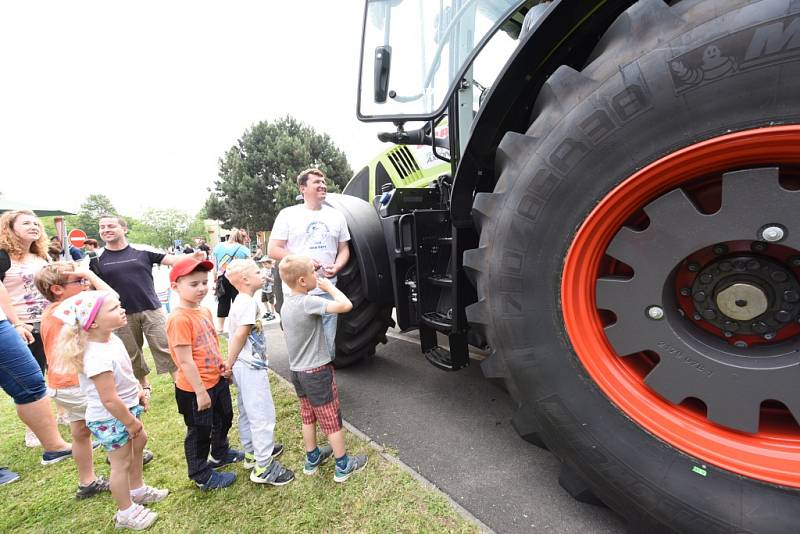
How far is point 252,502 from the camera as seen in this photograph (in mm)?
1962

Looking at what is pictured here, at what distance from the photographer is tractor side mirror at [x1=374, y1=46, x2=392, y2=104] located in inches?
76.5

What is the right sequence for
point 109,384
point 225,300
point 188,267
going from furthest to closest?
point 225,300 < point 188,267 < point 109,384

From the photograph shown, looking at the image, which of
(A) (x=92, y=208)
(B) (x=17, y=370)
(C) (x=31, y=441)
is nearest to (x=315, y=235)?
(B) (x=17, y=370)

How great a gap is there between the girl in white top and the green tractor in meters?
1.75

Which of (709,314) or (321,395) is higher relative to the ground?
(709,314)

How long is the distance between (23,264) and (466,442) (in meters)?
3.43

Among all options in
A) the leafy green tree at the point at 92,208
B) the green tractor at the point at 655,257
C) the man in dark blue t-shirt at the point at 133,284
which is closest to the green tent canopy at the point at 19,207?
the man in dark blue t-shirt at the point at 133,284

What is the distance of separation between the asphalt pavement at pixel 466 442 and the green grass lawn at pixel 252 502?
16 cm

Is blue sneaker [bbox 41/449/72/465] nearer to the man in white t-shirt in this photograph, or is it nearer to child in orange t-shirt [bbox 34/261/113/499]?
child in orange t-shirt [bbox 34/261/113/499]

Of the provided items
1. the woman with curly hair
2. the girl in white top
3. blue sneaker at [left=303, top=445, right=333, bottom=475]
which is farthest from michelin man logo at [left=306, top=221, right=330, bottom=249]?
the woman with curly hair

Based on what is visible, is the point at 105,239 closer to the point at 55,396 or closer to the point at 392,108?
the point at 55,396

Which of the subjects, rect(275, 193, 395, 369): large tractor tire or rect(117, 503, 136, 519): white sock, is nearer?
rect(117, 503, 136, 519): white sock

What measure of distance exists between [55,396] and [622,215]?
3078 mm

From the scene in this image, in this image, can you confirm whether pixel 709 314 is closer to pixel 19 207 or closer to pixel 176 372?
pixel 176 372
